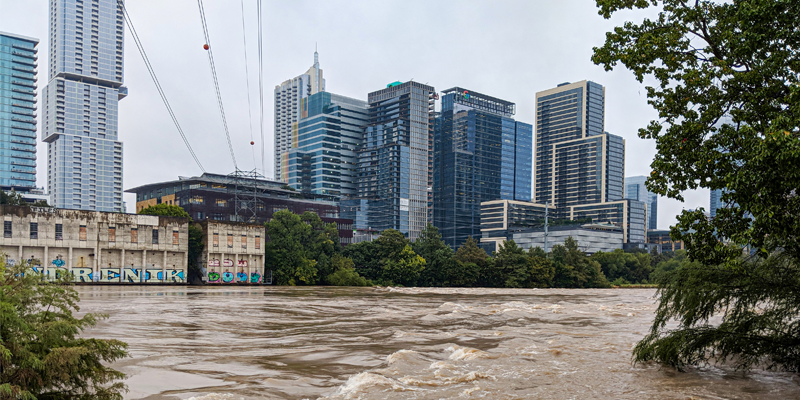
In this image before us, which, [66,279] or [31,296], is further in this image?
[66,279]

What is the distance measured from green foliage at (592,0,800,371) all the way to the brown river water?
164 cm

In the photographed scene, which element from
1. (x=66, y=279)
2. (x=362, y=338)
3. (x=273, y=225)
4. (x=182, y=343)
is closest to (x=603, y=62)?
(x=66, y=279)

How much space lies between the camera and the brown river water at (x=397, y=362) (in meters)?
16.0

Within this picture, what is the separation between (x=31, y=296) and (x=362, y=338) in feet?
60.3

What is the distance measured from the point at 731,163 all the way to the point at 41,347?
14486 millimetres

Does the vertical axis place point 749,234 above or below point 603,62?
below

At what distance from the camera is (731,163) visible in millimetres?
13680

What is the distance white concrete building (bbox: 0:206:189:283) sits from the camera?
73.4 meters

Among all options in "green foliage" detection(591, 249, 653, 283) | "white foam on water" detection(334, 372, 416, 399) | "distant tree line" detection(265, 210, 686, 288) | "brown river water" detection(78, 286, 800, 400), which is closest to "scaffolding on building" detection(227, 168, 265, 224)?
"distant tree line" detection(265, 210, 686, 288)

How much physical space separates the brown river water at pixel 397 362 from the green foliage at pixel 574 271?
79.4 meters

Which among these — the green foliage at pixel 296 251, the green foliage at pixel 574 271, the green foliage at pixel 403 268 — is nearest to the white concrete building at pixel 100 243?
the green foliage at pixel 296 251

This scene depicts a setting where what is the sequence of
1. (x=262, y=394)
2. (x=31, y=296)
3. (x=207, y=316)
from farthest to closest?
(x=207, y=316)
(x=262, y=394)
(x=31, y=296)

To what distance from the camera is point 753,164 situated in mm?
12086

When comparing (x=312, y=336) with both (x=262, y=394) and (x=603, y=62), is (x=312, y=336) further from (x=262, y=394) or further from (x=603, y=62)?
(x=603, y=62)
